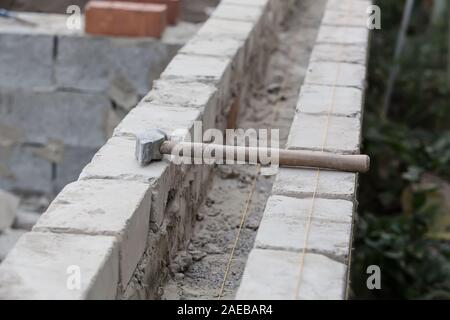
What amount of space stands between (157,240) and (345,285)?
86 cm

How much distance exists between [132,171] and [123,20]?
353cm

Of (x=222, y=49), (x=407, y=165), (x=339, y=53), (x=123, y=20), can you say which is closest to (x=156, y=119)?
(x=222, y=49)

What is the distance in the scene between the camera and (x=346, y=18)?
20.5ft

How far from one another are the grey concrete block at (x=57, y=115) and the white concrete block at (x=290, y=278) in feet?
13.9

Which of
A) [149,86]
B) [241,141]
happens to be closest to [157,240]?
[241,141]

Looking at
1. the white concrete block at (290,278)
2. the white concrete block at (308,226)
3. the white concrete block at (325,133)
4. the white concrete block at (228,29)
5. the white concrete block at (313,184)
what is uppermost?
the white concrete block at (228,29)

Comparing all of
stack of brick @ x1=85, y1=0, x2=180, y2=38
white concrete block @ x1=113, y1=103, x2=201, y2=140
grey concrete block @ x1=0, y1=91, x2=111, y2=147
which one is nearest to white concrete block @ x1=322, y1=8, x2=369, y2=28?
stack of brick @ x1=85, y1=0, x2=180, y2=38

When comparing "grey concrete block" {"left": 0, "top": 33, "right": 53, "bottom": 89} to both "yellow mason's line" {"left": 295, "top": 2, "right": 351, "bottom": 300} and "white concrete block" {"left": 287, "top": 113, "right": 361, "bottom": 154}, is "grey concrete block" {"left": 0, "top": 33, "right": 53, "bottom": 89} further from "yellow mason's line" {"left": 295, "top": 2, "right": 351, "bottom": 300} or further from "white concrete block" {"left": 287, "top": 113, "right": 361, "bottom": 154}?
"white concrete block" {"left": 287, "top": 113, "right": 361, "bottom": 154}

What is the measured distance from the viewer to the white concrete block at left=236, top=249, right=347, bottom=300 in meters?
2.62

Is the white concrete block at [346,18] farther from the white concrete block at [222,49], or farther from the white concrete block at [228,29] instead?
the white concrete block at [222,49]

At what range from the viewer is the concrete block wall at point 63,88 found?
670 centimetres

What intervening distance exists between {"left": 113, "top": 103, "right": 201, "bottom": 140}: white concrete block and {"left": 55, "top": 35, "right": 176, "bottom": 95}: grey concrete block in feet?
8.81

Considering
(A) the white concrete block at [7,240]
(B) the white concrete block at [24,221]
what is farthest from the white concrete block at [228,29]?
(B) the white concrete block at [24,221]

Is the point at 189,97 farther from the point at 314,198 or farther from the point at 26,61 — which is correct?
the point at 26,61
